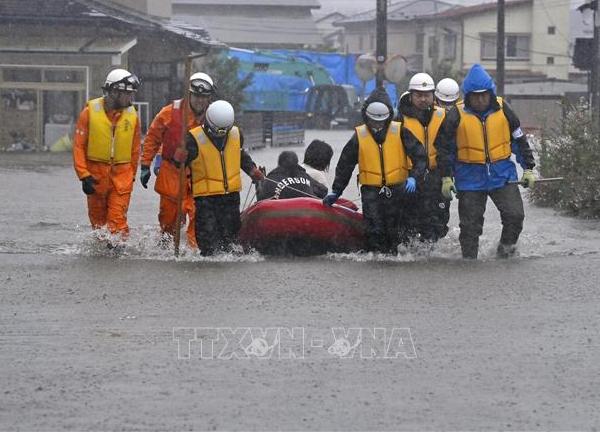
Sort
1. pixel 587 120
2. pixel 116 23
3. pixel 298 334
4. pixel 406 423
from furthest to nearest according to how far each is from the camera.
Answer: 1. pixel 116 23
2. pixel 587 120
3. pixel 298 334
4. pixel 406 423

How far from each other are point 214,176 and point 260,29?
78091 millimetres

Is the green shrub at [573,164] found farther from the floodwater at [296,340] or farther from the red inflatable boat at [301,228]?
the red inflatable boat at [301,228]

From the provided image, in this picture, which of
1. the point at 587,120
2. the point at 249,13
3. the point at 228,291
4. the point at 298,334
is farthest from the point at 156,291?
the point at 249,13

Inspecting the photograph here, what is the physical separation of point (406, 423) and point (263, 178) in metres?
6.67

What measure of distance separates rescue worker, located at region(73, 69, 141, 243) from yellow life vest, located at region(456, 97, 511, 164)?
2961 mm

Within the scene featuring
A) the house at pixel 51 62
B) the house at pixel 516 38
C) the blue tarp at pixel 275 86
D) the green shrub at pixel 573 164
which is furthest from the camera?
the house at pixel 516 38

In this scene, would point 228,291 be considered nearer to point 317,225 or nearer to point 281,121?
point 317,225

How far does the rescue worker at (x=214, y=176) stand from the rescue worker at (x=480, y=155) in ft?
5.97

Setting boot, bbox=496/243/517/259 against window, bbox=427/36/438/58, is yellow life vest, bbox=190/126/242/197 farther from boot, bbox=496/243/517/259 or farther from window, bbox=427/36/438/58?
window, bbox=427/36/438/58

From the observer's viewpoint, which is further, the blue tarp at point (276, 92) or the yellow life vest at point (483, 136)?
the blue tarp at point (276, 92)

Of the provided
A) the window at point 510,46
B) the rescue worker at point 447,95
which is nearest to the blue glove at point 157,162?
the rescue worker at point 447,95

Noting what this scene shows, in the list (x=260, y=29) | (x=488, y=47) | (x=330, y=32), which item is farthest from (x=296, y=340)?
(x=330, y=32)

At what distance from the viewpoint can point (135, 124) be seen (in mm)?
12789

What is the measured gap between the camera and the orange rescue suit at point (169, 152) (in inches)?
502
